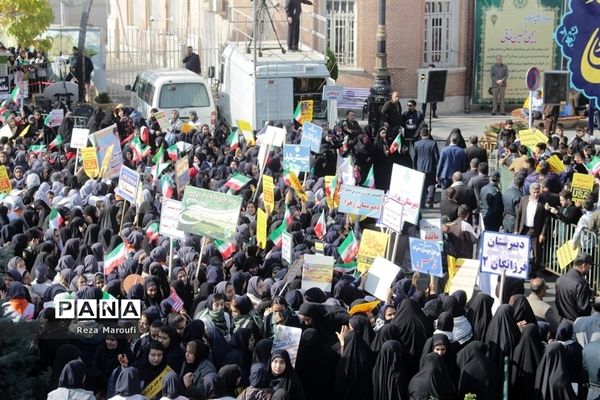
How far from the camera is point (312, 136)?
1948 centimetres

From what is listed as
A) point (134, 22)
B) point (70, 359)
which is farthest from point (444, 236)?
point (134, 22)

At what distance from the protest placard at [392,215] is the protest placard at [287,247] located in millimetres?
1098

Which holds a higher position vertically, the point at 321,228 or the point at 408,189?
the point at 408,189

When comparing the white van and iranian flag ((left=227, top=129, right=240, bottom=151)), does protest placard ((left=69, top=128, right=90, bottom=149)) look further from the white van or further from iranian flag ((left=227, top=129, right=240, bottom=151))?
the white van

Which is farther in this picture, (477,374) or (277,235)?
(277,235)

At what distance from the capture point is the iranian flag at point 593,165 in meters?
18.8

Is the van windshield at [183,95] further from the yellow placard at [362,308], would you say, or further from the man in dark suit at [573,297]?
the yellow placard at [362,308]

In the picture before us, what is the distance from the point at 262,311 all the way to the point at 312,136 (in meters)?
7.58

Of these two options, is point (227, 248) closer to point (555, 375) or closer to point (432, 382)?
point (432, 382)

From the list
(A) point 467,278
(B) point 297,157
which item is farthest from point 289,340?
(B) point 297,157

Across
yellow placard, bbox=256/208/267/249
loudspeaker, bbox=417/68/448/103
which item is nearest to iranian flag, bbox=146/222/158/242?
yellow placard, bbox=256/208/267/249

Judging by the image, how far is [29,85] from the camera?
32.5 m

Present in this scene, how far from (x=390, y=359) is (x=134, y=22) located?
4213cm

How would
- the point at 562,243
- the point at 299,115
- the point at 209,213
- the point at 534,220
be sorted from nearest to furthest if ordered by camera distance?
the point at 209,213 → the point at 562,243 → the point at 534,220 → the point at 299,115
